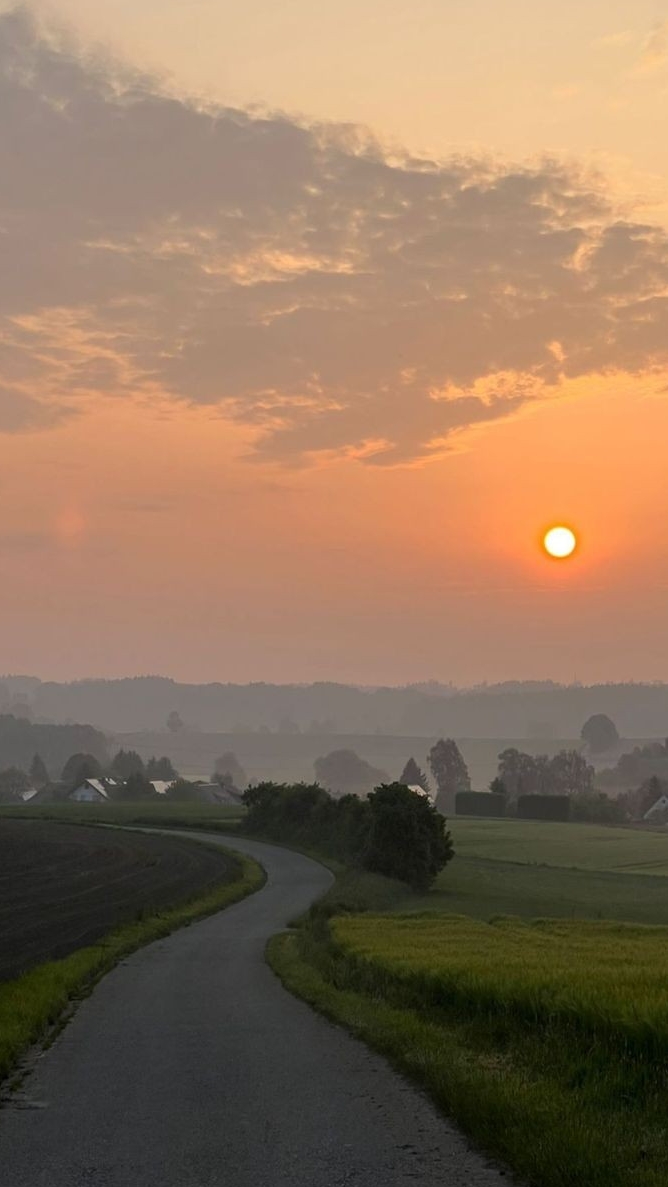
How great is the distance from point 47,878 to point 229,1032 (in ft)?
209

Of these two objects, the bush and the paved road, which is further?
the bush

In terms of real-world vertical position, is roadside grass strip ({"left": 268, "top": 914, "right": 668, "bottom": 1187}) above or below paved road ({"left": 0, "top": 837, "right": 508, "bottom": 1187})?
above

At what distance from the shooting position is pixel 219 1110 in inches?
754

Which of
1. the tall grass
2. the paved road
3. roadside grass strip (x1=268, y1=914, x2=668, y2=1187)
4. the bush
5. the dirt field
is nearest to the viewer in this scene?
the paved road

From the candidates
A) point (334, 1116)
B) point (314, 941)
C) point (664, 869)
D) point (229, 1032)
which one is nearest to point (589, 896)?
point (664, 869)

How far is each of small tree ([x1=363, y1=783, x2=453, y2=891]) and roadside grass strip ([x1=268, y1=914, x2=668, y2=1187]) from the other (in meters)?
56.8

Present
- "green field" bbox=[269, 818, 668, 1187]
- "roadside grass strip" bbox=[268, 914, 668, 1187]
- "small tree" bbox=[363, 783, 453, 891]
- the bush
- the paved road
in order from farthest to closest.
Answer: the bush → "small tree" bbox=[363, 783, 453, 891] → "green field" bbox=[269, 818, 668, 1187] → "roadside grass strip" bbox=[268, 914, 668, 1187] → the paved road

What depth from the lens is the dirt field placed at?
50428 mm

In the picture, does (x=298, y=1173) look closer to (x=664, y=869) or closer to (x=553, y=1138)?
(x=553, y=1138)

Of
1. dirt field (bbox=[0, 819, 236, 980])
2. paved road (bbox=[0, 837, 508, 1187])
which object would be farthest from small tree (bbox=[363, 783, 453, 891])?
paved road (bbox=[0, 837, 508, 1187])

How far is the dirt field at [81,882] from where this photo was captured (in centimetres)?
5043

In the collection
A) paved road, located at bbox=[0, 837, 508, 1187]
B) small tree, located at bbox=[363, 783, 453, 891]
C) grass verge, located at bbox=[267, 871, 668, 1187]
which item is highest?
small tree, located at bbox=[363, 783, 453, 891]

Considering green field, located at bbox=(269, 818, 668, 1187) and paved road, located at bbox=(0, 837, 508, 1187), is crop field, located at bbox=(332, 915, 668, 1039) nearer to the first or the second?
green field, located at bbox=(269, 818, 668, 1187)

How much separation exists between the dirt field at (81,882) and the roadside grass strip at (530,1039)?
468 inches
